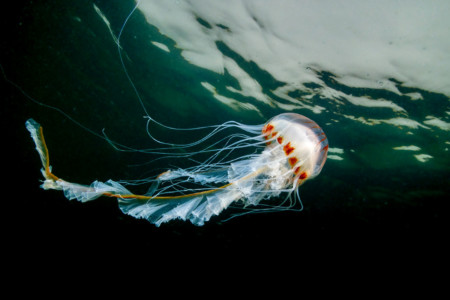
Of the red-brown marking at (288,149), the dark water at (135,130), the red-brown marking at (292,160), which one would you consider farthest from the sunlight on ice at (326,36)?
the red-brown marking at (292,160)

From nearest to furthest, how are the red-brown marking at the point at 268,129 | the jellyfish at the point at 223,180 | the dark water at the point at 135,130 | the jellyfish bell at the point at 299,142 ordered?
the jellyfish at the point at 223,180 → the jellyfish bell at the point at 299,142 → the red-brown marking at the point at 268,129 → the dark water at the point at 135,130

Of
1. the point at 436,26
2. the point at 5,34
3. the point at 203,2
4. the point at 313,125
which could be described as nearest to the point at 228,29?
the point at 203,2

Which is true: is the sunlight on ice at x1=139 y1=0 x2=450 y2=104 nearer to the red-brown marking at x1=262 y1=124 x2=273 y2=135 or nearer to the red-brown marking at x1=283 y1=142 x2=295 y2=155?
the red-brown marking at x1=262 y1=124 x2=273 y2=135

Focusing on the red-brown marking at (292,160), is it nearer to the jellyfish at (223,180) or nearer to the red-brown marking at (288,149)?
the jellyfish at (223,180)

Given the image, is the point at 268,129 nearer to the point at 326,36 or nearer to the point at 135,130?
the point at 326,36

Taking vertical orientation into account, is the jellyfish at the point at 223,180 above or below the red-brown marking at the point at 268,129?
below

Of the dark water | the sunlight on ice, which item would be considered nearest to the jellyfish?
the sunlight on ice
